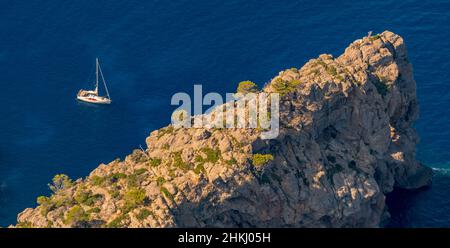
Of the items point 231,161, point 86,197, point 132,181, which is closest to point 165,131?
point 132,181

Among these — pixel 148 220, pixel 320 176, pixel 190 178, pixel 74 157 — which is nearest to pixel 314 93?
pixel 320 176

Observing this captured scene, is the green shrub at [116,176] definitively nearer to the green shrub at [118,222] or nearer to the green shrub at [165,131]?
the green shrub at [165,131]

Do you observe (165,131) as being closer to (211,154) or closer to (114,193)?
(211,154)

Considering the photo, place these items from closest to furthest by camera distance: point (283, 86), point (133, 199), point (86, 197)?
1. point (133, 199)
2. point (86, 197)
3. point (283, 86)

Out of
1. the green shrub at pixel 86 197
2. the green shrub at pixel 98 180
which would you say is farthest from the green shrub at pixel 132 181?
the green shrub at pixel 98 180

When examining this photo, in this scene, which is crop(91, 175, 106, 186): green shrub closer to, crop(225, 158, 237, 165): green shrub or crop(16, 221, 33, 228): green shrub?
crop(16, 221, 33, 228): green shrub
